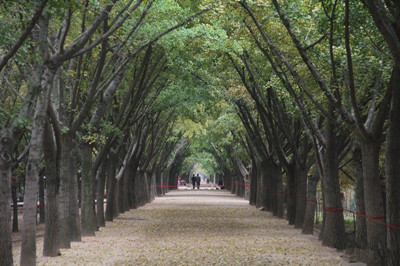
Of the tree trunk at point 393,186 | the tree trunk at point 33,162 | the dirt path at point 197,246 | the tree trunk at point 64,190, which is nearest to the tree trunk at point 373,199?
the tree trunk at point 393,186

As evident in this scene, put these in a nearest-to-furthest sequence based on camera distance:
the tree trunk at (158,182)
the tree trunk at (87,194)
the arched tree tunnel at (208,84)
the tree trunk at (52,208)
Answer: the arched tree tunnel at (208,84)
the tree trunk at (52,208)
the tree trunk at (87,194)
the tree trunk at (158,182)

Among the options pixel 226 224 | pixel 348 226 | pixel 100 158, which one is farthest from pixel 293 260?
pixel 348 226

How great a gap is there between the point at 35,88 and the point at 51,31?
5.86 m

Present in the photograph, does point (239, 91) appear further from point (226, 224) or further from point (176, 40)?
point (176, 40)

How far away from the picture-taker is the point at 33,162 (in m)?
10.1

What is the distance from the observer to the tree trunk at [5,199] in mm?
A: 9672

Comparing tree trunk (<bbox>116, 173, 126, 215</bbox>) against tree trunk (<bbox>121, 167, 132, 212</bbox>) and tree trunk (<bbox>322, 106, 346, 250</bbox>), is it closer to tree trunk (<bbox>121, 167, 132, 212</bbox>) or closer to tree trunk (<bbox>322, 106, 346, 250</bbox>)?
tree trunk (<bbox>121, 167, 132, 212</bbox>)

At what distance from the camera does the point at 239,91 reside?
882 inches

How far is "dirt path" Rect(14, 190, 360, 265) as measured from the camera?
12289mm

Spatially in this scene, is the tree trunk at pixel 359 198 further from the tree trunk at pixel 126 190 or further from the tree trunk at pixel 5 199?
the tree trunk at pixel 126 190

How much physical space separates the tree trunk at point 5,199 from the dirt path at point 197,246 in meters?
2.10

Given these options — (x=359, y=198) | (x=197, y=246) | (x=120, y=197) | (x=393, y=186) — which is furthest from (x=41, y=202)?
(x=393, y=186)

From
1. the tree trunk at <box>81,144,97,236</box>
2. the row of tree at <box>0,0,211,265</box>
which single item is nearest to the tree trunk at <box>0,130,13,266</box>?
the row of tree at <box>0,0,211,265</box>

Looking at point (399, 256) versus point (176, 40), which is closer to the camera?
point (399, 256)
